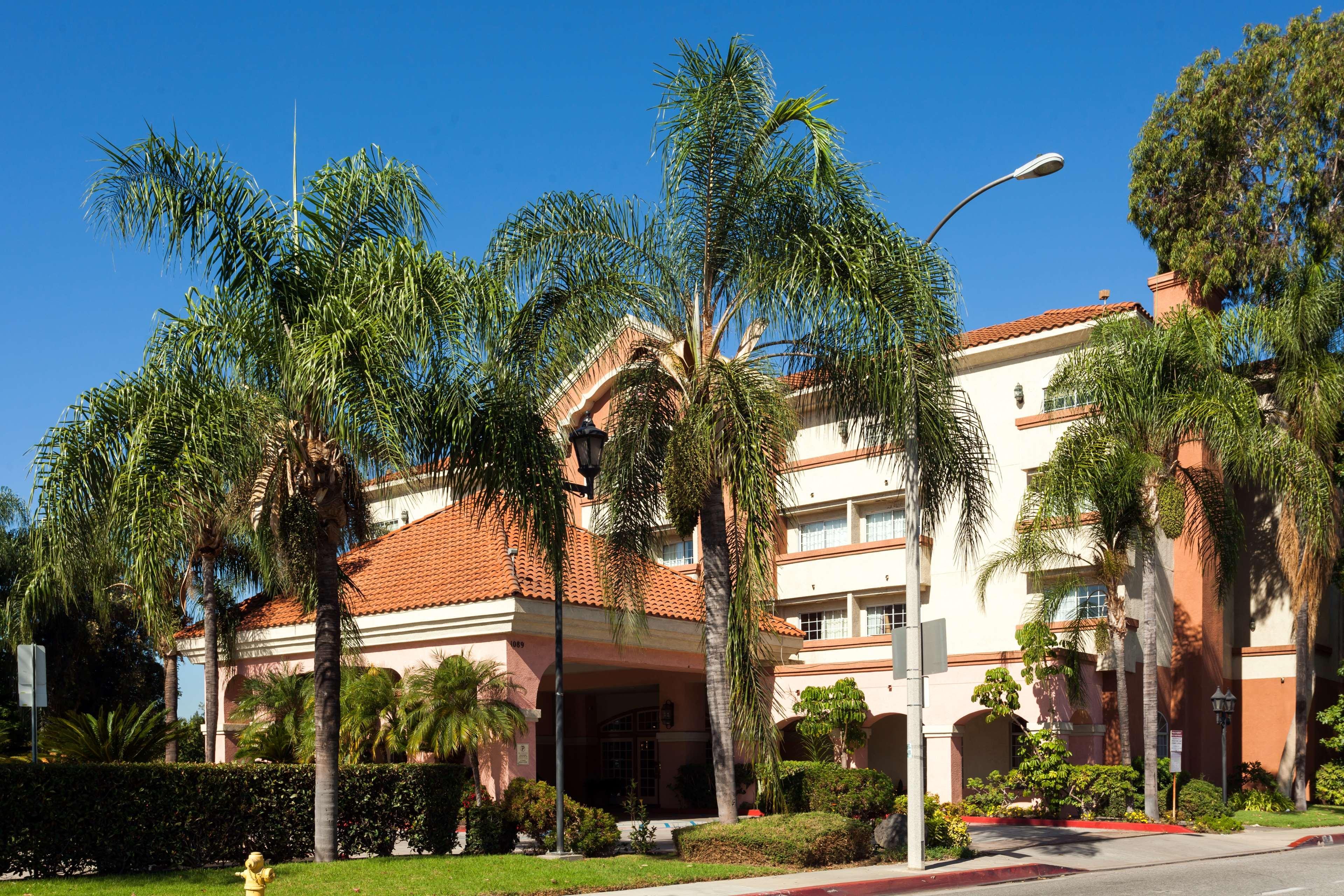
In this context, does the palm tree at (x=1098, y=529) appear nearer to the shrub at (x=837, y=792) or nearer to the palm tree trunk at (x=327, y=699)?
the shrub at (x=837, y=792)

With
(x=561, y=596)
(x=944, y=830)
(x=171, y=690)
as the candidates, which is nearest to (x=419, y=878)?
(x=561, y=596)

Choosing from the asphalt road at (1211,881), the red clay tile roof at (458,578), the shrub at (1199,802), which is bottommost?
the shrub at (1199,802)

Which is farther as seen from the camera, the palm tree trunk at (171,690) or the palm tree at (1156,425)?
the palm tree trunk at (171,690)

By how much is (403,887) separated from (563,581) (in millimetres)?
9513

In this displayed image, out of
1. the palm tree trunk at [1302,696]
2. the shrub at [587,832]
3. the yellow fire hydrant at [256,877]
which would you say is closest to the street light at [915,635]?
the shrub at [587,832]

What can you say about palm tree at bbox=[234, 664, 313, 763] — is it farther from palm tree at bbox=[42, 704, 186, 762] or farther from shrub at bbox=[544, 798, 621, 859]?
shrub at bbox=[544, 798, 621, 859]

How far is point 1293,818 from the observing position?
91.3 feet

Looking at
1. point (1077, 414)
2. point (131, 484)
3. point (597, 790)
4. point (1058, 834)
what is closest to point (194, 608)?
point (597, 790)

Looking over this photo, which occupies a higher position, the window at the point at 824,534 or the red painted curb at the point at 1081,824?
the window at the point at 824,534

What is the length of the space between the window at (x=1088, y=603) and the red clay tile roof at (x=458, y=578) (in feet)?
27.6

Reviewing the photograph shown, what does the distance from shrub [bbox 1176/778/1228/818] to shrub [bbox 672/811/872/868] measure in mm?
12142

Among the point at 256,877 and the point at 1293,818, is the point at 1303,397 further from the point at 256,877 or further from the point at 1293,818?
the point at 256,877

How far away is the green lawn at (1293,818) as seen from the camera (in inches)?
1051

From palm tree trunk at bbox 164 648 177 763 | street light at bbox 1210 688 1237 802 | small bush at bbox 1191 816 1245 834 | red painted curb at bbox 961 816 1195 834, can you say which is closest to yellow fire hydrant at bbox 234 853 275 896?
red painted curb at bbox 961 816 1195 834
